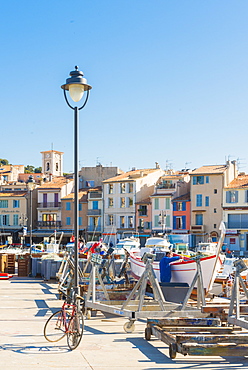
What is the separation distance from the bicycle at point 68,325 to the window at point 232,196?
56.8 metres

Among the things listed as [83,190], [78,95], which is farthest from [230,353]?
[83,190]

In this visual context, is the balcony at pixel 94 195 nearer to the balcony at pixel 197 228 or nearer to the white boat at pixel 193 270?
the balcony at pixel 197 228

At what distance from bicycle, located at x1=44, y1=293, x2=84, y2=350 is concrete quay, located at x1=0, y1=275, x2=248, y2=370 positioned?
0.15m

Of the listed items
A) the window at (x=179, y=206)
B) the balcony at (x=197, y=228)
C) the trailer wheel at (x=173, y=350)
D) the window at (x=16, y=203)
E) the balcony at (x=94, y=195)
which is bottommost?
the trailer wheel at (x=173, y=350)

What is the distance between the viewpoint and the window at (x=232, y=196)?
6581 centimetres

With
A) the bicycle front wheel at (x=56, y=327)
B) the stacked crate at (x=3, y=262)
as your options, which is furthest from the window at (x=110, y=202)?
the bicycle front wheel at (x=56, y=327)

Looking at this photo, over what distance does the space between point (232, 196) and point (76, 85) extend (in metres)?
56.5

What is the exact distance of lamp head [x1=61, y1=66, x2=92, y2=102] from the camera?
11406 mm

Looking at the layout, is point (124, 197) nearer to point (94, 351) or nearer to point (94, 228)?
point (94, 228)

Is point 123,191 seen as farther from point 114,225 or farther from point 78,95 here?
point 78,95

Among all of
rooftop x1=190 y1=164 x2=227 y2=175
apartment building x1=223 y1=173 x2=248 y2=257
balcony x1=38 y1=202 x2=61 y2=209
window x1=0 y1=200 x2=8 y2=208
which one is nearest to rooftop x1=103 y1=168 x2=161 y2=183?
balcony x1=38 y1=202 x2=61 y2=209

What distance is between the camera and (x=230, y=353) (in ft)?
31.0

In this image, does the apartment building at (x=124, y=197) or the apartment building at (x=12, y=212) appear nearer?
the apartment building at (x=124, y=197)

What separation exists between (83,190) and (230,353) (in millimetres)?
73825
